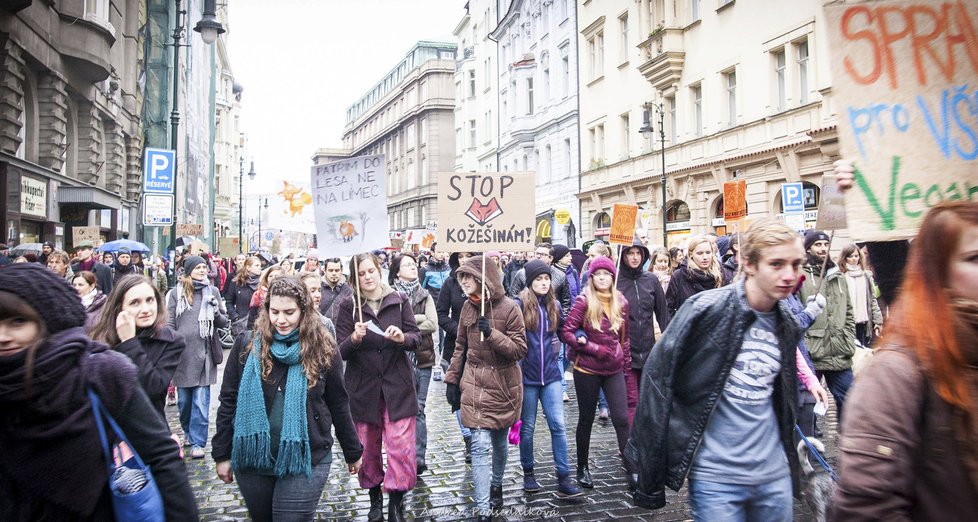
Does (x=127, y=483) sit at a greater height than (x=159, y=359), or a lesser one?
lesser

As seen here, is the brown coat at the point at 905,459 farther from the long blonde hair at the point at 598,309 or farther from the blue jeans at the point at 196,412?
the blue jeans at the point at 196,412

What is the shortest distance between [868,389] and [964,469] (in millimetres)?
269

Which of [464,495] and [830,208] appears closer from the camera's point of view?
[830,208]

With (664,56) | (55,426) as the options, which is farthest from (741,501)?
(664,56)

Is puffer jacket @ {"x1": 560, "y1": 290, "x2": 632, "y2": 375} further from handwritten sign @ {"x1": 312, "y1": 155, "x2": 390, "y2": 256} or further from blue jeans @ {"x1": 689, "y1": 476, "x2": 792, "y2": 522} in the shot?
blue jeans @ {"x1": 689, "y1": 476, "x2": 792, "y2": 522}

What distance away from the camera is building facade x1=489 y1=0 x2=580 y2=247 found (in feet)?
130

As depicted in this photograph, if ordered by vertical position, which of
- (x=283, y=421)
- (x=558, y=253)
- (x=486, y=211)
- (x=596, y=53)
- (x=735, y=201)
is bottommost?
(x=283, y=421)

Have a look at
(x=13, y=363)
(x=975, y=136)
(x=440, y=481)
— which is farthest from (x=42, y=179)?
(x=975, y=136)

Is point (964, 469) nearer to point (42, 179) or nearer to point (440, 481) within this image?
point (440, 481)

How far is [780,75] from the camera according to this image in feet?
77.6

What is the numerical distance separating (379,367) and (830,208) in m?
3.84

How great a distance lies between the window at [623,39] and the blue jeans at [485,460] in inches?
1160

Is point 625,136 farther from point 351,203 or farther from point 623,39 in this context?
point 351,203

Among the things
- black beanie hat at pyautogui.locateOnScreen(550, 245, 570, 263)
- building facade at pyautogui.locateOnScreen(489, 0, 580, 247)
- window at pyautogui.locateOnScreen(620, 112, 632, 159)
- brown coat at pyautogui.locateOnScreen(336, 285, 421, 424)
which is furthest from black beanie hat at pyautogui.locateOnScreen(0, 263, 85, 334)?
building facade at pyautogui.locateOnScreen(489, 0, 580, 247)
